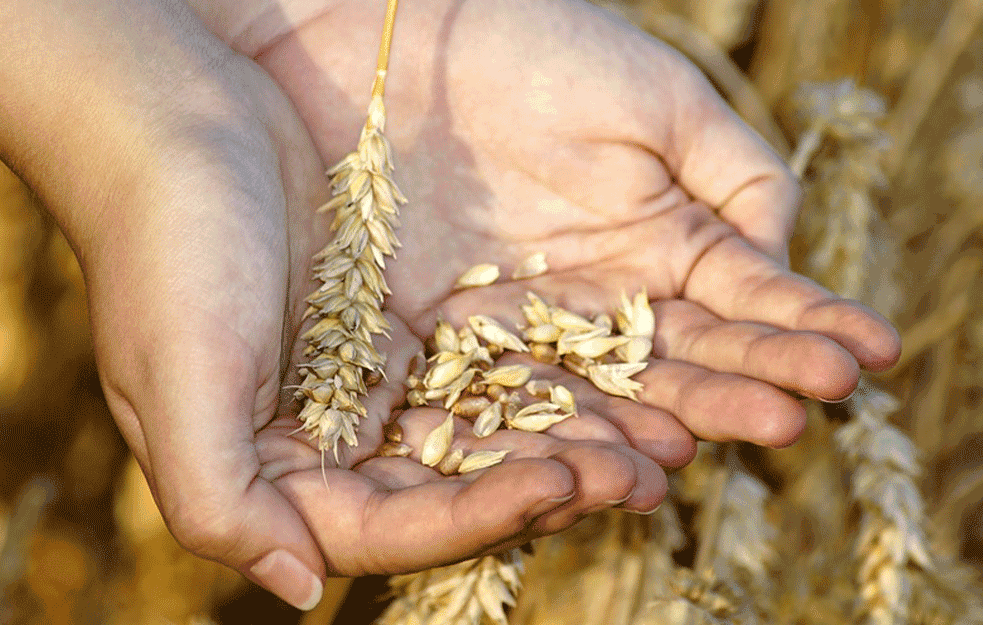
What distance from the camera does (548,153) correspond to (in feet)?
5.30

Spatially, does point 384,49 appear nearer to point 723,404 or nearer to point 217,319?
point 217,319

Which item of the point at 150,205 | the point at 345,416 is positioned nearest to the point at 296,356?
the point at 345,416

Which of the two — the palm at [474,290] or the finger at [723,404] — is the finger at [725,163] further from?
the finger at [723,404]

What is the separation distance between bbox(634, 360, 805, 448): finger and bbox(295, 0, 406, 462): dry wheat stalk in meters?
0.42

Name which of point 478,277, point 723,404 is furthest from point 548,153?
point 723,404

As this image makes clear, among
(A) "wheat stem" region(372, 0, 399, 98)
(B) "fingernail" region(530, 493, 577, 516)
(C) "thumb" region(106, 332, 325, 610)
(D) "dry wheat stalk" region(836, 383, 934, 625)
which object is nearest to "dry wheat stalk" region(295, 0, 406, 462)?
(A) "wheat stem" region(372, 0, 399, 98)

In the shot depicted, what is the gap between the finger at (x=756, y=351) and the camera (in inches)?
43.3

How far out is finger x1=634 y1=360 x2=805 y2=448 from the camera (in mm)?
1093

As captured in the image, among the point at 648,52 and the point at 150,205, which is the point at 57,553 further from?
the point at 648,52

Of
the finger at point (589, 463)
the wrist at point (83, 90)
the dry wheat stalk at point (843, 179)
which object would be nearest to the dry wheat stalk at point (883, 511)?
the dry wheat stalk at point (843, 179)

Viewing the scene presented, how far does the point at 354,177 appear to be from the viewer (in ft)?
4.42

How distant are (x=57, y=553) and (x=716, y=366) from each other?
1.33 m

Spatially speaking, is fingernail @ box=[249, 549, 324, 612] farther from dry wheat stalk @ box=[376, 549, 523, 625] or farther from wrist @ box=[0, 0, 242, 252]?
wrist @ box=[0, 0, 242, 252]

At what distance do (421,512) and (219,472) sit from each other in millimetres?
227
